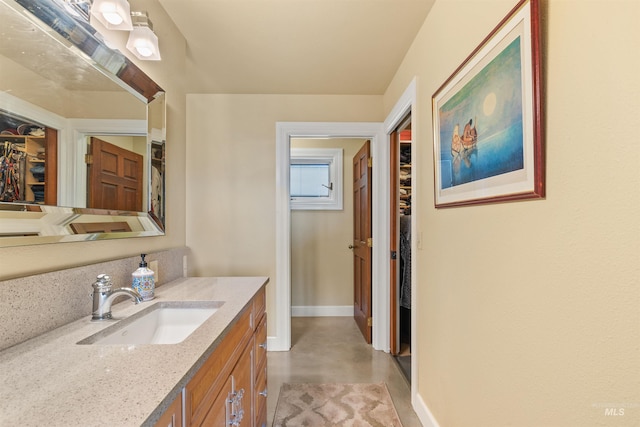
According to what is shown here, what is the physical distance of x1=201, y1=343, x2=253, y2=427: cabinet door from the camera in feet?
2.99

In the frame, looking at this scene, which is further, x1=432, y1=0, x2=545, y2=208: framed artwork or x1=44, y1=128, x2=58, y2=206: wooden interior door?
x1=44, y1=128, x2=58, y2=206: wooden interior door

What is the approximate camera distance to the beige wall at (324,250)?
3.64 metres

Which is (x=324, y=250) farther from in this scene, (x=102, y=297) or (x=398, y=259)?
(x=102, y=297)

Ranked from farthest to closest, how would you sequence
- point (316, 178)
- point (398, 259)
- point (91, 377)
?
point (316, 178)
point (398, 259)
point (91, 377)

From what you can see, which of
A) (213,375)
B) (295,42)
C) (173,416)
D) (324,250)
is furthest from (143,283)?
(324,250)

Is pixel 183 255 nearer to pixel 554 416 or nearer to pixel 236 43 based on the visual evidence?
pixel 236 43

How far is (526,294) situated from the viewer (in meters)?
0.87

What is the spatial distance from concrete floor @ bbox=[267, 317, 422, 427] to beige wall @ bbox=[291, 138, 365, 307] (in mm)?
568

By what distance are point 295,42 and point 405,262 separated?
7.07 feet

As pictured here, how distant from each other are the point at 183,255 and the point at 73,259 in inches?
35.6

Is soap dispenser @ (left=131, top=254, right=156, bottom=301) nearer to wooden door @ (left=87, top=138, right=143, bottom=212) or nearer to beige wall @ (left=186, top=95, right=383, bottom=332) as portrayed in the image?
wooden door @ (left=87, top=138, right=143, bottom=212)

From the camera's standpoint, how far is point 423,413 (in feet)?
Answer: 5.48

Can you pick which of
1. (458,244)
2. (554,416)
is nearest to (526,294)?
(554,416)

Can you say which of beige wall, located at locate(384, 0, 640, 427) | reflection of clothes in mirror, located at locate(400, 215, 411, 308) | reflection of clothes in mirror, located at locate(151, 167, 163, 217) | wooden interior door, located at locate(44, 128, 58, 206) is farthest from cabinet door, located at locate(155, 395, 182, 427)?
reflection of clothes in mirror, located at locate(400, 215, 411, 308)
